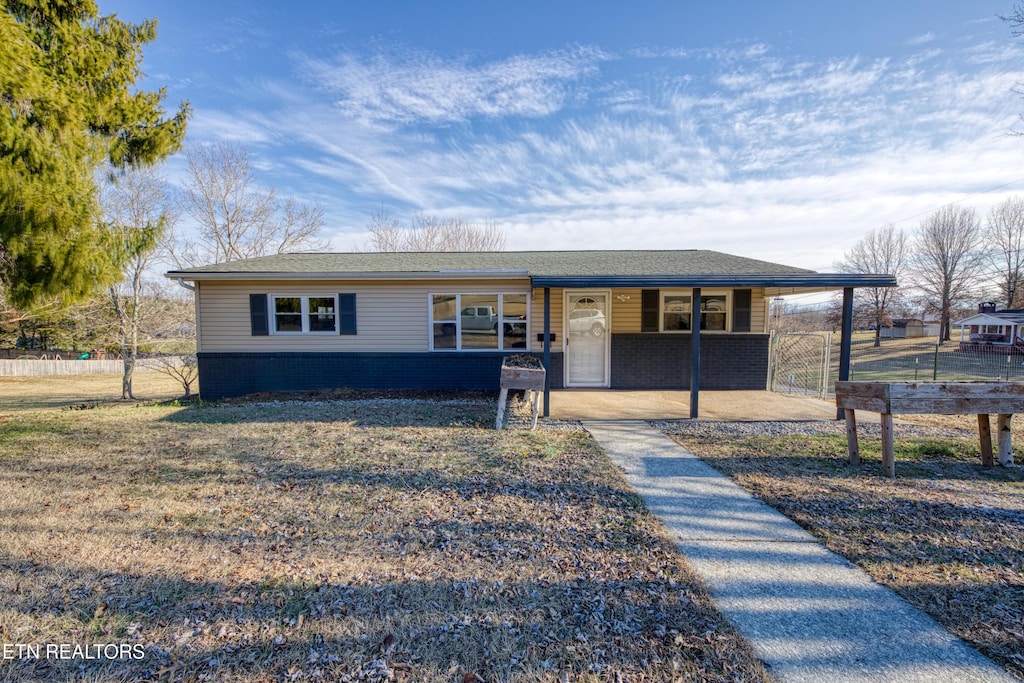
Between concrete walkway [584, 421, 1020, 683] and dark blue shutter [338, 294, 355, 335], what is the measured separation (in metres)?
7.79

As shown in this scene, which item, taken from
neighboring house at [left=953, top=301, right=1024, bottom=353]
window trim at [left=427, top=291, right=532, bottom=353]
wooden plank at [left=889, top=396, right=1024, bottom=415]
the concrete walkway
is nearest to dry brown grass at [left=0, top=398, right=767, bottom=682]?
the concrete walkway

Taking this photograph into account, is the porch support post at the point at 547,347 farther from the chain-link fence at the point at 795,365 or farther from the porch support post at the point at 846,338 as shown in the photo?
the chain-link fence at the point at 795,365

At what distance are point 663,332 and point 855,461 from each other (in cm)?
528

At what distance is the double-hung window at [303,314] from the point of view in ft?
32.4

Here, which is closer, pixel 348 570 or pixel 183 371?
pixel 348 570

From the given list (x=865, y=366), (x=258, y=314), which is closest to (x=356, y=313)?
(x=258, y=314)

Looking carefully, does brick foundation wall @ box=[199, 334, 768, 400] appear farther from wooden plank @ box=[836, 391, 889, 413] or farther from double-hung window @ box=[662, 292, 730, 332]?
wooden plank @ box=[836, 391, 889, 413]

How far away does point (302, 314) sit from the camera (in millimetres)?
9906

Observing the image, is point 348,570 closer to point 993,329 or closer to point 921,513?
point 921,513

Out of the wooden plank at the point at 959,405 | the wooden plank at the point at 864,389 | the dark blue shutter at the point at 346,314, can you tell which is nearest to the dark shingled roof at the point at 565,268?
the dark blue shutter at the point at 346,314

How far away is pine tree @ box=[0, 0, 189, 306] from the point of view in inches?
211

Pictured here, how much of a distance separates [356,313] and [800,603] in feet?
30.5

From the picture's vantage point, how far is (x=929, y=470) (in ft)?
15.8

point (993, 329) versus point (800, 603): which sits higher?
point (993, 329)
